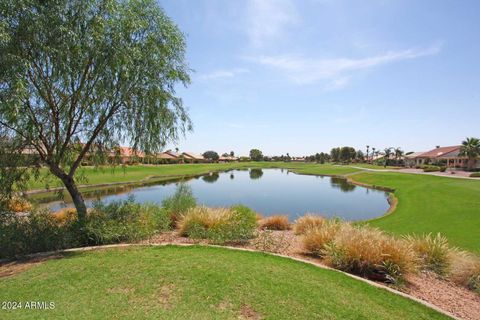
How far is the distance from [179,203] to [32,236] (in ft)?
15.4

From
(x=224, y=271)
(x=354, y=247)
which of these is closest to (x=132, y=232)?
(x=224, y=271)

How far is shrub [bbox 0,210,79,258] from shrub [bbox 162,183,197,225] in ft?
10.6

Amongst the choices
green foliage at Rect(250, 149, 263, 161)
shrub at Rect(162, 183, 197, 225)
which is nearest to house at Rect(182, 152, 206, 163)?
green foliage at Rect(250, 149, 263, 161)

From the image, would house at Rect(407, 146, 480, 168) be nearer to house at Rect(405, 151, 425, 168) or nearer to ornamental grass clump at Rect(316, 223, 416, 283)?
house at Rect(405, 151, 425, 168)

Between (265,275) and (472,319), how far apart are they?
3.24 meters

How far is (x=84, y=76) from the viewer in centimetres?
724

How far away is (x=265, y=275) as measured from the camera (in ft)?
16.5

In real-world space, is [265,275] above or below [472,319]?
above

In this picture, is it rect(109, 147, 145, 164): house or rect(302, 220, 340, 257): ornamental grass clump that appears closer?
rect(302, 220, 340, 257): ornamental grass clump

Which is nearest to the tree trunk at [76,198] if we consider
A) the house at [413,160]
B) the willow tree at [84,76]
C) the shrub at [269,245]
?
the willow tree at [84,76]

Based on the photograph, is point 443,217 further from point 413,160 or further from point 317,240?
point 413,160

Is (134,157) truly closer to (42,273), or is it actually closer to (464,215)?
(42,273)

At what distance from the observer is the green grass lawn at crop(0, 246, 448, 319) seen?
385 cm

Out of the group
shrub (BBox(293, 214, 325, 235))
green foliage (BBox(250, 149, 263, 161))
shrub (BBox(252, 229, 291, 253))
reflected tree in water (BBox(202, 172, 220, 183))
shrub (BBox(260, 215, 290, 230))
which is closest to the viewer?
shrub (BBox(252, 229, 291, 253))
